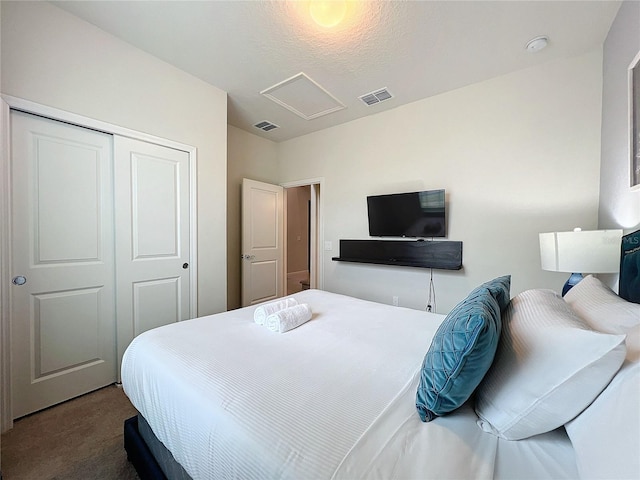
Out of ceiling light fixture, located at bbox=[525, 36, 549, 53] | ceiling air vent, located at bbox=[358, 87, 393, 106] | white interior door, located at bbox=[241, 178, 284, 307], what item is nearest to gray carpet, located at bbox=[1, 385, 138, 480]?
white interior door, located at bbox=[241, 178, 284, 307]

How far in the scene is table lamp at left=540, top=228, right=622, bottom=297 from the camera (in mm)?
1552

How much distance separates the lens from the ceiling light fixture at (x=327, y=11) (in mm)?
1698

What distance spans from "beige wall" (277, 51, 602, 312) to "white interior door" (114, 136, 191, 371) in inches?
84.0

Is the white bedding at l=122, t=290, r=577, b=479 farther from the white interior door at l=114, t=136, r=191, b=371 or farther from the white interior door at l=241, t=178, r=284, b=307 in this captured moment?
the white interior door at l=241, t=178, r=284, b=307

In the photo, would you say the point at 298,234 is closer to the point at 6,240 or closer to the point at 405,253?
the point at 405,253

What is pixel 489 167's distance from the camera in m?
2.62

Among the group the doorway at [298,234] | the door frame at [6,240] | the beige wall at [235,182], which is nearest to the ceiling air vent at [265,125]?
the beige wall at [235,182]

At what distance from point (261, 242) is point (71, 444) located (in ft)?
9.22

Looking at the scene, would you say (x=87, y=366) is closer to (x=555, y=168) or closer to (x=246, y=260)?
(x=246, y=260)

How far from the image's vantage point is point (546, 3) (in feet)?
5.70

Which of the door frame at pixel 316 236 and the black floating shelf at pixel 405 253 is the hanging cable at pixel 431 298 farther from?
the door frame at pixel 316 236

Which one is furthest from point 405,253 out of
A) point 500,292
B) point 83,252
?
point 83,252

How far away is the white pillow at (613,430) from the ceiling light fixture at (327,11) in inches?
88.8

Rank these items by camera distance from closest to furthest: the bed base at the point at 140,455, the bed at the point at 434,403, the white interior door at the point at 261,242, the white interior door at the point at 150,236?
the bed at the point at 434,403, the bed base at the point at 140,455, the white interior door at the point at 150,236, the white interior door at the point at 261,242
